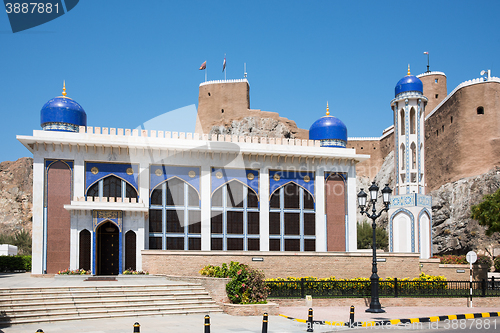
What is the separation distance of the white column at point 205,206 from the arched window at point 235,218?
0.33 m

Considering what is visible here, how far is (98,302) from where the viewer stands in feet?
49.6

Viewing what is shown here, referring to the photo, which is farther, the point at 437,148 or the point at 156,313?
the point at 437,148

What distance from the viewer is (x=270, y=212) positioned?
27.8 metres

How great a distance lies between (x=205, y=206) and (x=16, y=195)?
5732 centimetres

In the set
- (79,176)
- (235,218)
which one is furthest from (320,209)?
(79,176)

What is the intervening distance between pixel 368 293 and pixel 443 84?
1959 inches

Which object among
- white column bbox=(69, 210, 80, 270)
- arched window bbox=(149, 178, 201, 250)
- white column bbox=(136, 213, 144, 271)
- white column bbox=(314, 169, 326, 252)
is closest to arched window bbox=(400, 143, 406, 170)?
white column bbox=(314, 169, 326, 252)

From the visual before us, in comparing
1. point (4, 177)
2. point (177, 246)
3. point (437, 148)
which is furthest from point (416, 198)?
point (4, 177)

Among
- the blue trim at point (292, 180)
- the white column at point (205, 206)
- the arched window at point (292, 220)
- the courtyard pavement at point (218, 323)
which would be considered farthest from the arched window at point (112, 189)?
the courtyard pavement at point (218, 323)

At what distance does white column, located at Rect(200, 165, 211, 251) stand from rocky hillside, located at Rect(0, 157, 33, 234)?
50.9 meters

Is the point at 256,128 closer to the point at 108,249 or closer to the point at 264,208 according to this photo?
the point at 264,208

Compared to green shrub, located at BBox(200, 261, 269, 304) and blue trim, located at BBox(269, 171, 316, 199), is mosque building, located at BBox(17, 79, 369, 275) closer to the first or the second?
blue trim, located at BBox(269, 171, 316, 199)

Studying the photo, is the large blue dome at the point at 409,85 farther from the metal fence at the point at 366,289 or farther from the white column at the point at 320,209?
the metal fence at the point at 366,289

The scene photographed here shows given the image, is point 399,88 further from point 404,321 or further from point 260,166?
point 404,321
